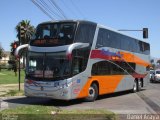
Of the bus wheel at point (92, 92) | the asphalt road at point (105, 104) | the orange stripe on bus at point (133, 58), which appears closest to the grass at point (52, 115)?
the asphalt road at point (105, 104)

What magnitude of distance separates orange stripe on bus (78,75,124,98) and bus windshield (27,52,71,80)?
5.35ft

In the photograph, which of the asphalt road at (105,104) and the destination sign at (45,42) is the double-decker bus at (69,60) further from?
the asphalt road at (105,104)

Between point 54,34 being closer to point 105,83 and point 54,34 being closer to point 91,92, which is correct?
point 91,92

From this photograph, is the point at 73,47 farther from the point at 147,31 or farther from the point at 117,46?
the point at 147,31

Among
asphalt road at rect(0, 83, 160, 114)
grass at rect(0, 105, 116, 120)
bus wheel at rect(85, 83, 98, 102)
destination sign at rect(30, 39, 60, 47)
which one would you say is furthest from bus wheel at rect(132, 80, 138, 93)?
grass at rect(0, 105, 116, 120)

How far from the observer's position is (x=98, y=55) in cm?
2034

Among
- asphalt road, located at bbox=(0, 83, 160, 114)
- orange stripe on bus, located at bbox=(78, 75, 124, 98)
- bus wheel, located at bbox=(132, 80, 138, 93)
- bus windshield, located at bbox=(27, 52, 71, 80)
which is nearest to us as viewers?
asphalt road, located at bbox=(0, 83, 160, 114)

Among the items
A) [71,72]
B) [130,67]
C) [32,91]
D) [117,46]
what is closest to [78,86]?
[71,72]

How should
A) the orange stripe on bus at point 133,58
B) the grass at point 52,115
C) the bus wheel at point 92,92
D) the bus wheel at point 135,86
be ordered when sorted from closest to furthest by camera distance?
the grass at point 52,115 < the bus wheel at point 92,92 < the orange stripe on bus at point 133,58 < the bus wheel at point 135,86

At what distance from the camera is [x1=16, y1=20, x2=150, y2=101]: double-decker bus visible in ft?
57.8

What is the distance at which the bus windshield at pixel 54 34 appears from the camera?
708 inches

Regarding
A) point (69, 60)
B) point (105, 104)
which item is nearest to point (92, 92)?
point (105, 104)

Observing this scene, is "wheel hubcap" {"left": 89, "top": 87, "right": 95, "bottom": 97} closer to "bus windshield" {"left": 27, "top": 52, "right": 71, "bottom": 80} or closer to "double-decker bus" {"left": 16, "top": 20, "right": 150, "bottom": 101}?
"double-decker bus" {"left": 16, "top": 20, "right": 150, "bottom": 101}

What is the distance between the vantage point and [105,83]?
21672mm
